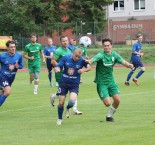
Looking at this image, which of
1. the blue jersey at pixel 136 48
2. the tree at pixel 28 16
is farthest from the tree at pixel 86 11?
the blue jersey at pixel 136 48

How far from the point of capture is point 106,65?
45.6 feet

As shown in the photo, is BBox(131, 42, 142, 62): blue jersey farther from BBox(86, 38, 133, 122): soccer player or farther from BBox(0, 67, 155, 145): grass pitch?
BBox(86, 38, 133, 122): soccer player

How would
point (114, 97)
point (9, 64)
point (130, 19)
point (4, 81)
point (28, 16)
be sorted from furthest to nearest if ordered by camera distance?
point (130, 19), point (28, 16), point (9, 64), point (4, 81), point (114, 97)

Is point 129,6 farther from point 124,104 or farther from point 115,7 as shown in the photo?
point 124,104

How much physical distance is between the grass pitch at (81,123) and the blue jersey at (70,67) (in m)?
1.05

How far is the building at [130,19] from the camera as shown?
64.2m

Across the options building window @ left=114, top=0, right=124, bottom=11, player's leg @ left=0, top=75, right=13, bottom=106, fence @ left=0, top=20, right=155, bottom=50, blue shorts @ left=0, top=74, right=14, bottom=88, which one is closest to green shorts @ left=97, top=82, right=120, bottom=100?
player's leg @ left=0, top=75, right=13, bottom=106

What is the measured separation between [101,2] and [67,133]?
2169 inches

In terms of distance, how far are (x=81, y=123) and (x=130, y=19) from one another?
6498 cm

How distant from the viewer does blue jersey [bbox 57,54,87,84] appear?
13.7 meters

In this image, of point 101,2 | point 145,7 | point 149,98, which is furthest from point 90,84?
point 145,7

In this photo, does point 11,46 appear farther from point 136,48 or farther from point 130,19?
point 130,19

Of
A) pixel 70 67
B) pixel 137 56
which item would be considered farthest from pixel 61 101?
pixel 137 56

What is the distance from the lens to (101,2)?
66.4 m
